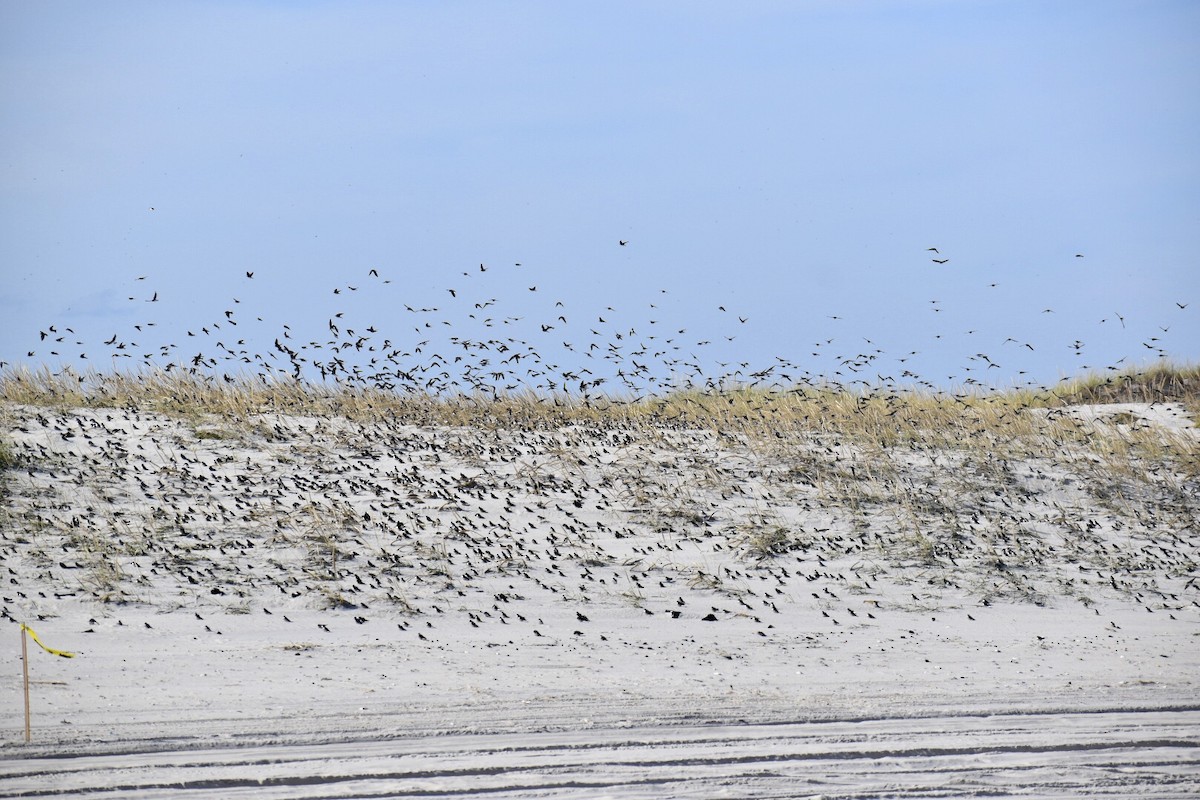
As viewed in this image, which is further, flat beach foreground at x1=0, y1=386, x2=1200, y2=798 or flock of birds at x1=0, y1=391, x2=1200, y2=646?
flock of birds at x1=0, y1=391, x2=1200, y2=646

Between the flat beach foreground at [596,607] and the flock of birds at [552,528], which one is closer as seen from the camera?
the flat beach foreground at [596,607]

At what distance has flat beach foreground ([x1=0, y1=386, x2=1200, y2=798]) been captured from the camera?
6625 millimetres

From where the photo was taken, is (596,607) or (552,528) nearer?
(596,607)

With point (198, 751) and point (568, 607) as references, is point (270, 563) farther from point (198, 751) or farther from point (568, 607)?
point (198, 751)

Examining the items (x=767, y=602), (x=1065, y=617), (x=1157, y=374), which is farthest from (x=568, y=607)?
(x=1157, y=374)

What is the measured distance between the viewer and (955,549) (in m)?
12.0

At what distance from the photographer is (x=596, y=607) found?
10.3 m

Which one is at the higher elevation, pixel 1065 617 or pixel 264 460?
pixel 264 460

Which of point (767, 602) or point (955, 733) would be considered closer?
point (955, 733)

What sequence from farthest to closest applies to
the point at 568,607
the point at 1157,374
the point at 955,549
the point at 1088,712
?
the point at 1157,374 → the point at 955,549 → the point at 568,607 → the point at 1088,712

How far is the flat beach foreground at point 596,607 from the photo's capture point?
21.7ft

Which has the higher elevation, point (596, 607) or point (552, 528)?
point (552, 528)

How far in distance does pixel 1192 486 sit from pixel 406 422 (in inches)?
401

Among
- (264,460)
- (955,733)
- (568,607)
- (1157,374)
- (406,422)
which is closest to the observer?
(955,733)
